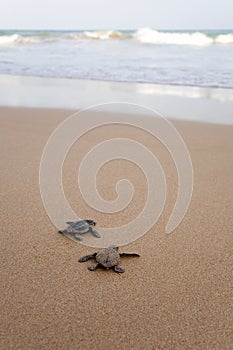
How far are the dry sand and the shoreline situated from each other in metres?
2.84

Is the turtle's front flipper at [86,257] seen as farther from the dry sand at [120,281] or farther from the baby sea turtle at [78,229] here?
the baby sea turtle at [78,229]

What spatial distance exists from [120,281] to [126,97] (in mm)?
5401

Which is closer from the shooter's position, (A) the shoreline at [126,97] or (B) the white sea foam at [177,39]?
(A) the shoreline at [126,97]

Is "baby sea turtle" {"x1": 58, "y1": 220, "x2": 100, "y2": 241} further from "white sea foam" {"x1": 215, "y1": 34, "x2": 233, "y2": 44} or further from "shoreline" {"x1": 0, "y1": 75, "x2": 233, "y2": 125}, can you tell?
"white sea foam" {"x1": 215, "y1": 34, "x2": 233, "y2": 44}

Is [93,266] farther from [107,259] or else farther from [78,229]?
[78,229]

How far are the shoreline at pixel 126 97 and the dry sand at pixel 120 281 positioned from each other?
2837mm

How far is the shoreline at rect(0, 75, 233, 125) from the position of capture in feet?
20.5

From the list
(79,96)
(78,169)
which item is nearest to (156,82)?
(79,96)

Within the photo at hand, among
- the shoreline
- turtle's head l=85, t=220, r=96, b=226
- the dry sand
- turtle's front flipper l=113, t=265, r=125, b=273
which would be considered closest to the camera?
the dry sand

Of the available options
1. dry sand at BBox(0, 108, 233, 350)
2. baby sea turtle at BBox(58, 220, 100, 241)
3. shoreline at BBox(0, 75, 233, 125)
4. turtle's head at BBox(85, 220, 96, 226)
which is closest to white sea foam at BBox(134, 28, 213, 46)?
shoreline at BBox(0, 75, 233, 125)

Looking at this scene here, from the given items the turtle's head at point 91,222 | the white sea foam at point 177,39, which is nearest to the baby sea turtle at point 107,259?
the turtle's head at point 91,222

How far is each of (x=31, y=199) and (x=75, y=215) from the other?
42 centimetres

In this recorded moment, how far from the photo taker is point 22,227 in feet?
8.69

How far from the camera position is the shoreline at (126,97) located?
6.25 meters
